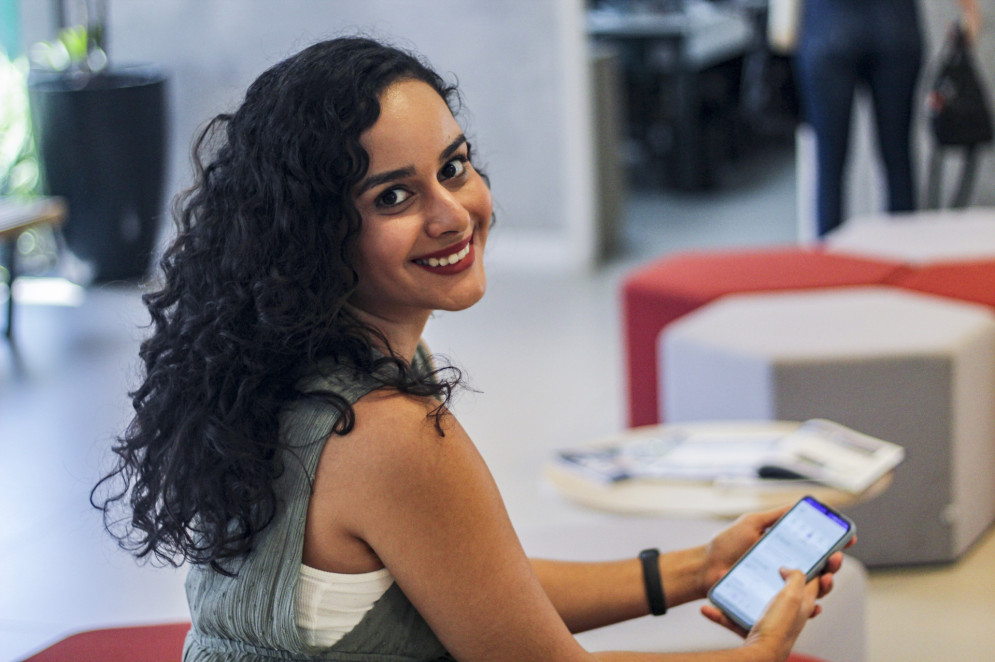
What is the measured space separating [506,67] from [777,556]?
480 centimetres

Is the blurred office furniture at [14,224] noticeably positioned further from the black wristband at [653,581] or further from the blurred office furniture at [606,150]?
the black wristband at [653,581]

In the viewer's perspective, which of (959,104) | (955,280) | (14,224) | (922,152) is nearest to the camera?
(955,280)

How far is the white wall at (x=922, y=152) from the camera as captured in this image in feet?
19.0

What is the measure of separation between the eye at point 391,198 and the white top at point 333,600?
385 mm

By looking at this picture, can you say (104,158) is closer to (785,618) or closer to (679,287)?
(679,287)

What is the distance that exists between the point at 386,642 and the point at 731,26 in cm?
761

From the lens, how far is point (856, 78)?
178 inches

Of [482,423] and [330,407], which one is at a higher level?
[330,407]

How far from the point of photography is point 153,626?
196 centimetres

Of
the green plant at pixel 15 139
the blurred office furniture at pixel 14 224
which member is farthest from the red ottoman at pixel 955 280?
the green plant at pixel 15 139

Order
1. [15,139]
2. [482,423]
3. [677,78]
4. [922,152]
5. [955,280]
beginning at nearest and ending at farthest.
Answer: [955,280], [482,423], [922,152], [15,139], [677,78]

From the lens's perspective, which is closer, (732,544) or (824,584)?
(824,584)

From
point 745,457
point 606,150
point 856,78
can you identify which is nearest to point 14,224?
point 606,150

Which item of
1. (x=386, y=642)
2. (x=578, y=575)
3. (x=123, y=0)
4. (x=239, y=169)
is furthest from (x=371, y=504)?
(x=123, y=0)
